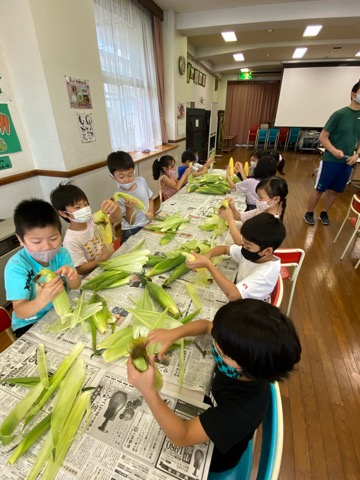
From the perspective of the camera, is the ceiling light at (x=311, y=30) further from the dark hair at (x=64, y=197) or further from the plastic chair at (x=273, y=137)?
the dark hair at (x=64, y=197)

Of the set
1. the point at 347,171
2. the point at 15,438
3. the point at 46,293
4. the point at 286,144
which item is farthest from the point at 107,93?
the point at 286,144

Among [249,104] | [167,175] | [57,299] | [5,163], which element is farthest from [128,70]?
[249,104]

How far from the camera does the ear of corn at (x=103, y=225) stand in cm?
182

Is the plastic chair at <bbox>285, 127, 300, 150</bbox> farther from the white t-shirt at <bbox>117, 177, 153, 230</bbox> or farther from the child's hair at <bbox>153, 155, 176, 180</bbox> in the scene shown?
the white t-shirt at <bbox>117, 177, 153, 230</bbox>

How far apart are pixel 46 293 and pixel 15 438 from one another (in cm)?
46

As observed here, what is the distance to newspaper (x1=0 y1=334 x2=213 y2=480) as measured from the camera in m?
0.62

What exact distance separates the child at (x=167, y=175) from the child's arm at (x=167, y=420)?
9.10 ft

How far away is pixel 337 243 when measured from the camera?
11.5ft

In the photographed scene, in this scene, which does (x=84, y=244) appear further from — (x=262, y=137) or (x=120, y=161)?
(x=262, y=137)

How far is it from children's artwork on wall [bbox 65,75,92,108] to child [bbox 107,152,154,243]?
109 cm

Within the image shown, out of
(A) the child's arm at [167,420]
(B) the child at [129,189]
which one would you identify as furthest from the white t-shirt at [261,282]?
(B) the child at [129,189]

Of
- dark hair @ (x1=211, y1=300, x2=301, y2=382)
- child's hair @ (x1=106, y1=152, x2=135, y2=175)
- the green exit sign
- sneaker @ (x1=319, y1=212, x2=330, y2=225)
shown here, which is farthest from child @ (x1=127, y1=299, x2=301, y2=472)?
the green exit sign

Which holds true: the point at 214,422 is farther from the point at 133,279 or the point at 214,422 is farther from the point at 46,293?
the point at 133,279

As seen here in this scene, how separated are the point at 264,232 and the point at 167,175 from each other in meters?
2.27
